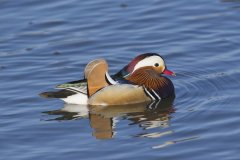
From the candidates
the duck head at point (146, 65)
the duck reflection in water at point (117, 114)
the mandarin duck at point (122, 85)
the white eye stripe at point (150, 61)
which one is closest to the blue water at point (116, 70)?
the duck reflection in water at point (117, 114)

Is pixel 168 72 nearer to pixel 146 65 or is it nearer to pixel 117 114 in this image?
pixel 146 65

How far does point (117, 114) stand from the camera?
49.0ft

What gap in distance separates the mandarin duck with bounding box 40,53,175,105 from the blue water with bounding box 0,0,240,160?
0.21 metres

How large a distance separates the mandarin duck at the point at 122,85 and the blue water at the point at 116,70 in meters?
0.21

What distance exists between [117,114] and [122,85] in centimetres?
66

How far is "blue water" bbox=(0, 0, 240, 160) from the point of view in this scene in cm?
1319

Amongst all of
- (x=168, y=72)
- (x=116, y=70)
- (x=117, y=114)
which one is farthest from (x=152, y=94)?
(x=116, y=70)

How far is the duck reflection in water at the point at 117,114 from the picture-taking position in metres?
14.2

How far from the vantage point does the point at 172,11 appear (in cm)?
1964

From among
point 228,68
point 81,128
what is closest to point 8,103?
point 81,128

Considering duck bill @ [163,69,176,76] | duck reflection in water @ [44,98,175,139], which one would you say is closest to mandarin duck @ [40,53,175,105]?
duck bill @ [163,69,176,76]

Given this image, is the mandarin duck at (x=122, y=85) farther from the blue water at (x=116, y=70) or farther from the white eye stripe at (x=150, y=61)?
the blue water at (x=116, y=70)

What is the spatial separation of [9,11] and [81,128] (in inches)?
254

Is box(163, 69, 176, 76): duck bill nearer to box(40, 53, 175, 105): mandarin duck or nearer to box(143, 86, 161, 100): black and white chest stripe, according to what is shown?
box(40, 53, 175, 105): mandarin duck
